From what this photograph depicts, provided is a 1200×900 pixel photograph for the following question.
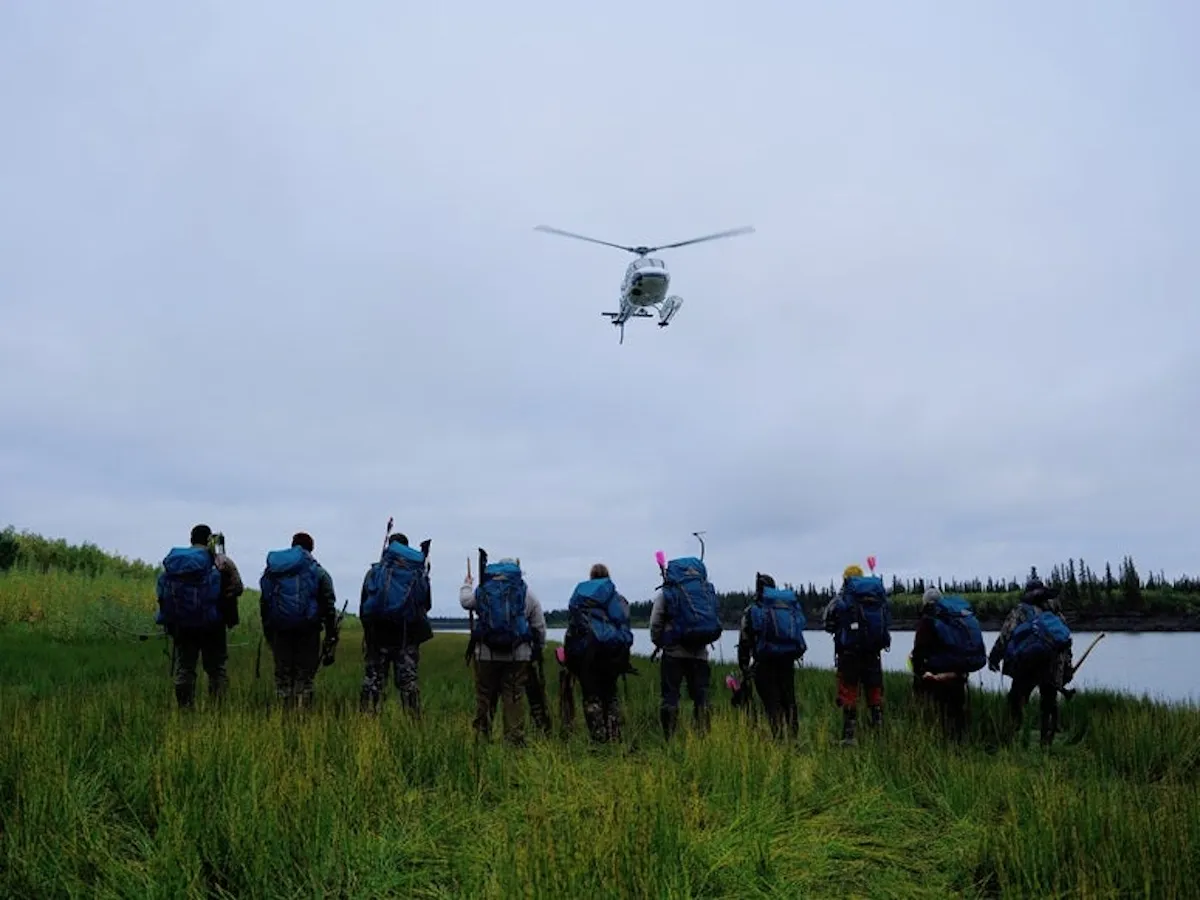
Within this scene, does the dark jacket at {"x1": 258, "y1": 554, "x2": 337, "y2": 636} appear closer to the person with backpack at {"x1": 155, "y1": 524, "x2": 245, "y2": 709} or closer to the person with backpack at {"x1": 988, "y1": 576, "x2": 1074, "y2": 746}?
the person with backpack at {"x1": 155, "y1": 524, "x2": 245, "y2": 709}

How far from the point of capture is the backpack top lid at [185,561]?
10172 millimetres

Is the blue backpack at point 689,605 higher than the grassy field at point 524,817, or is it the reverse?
the blue backpack at point 689,605

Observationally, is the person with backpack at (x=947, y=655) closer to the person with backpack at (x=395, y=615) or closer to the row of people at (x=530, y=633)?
the row of people at (x=530, y=633)

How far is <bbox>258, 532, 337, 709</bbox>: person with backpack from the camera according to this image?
33.3 feet

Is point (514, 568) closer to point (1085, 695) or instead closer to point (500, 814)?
point (500, 814)

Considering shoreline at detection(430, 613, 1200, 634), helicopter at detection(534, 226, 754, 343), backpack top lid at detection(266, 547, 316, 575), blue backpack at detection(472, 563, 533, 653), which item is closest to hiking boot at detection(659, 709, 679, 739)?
blue backpack at detection(472, 563, 533, 653)

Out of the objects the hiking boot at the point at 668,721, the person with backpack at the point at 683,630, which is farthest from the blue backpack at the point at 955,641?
the hiking boot at the point at 668,721

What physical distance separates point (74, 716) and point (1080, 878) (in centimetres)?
818

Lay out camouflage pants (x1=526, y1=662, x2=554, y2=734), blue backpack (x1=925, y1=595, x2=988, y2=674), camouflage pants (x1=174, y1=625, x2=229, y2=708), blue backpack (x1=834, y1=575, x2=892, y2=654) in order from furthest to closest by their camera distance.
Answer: blue backpack (x1=834, y1=575, x2=892, y2=654) < blue backpack (x1=925, y1=595, x2=988, y2=674) < camouflage pants (x1=526, y1=662, x2=554, y2=734) < camouflage pants (x1=174, y1=625, x2=229, y2=708)

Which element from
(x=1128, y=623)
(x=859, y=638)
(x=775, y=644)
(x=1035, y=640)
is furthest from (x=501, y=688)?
(x=1128, y=623)

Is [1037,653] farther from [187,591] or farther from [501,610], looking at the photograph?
[187,591]

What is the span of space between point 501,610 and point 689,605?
2.20 metres

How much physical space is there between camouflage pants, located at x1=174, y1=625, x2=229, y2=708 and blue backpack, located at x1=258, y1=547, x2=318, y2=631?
0.86 meters

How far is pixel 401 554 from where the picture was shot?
10.4 meters
